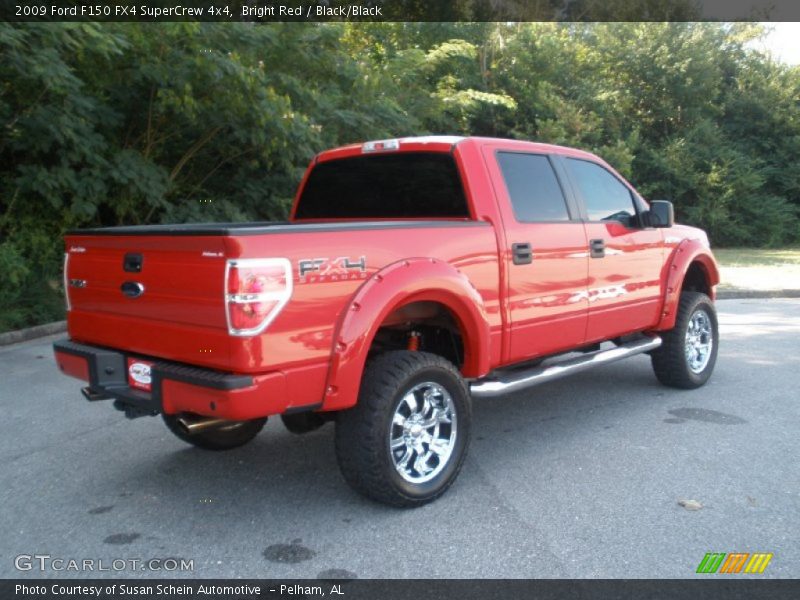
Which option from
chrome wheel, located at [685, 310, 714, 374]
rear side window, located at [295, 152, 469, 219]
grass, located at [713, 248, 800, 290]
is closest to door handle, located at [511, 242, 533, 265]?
Answer: rear side window, located at [295, 152, 469, 219]

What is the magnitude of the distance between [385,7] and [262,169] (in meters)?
7.22

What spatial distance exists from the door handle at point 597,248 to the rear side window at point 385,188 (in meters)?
1.15

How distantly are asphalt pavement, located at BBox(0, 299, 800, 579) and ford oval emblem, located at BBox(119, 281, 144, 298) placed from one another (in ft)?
3.75

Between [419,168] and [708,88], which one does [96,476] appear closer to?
[419,168]

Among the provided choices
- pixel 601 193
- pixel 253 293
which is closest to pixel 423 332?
pixel 253 293

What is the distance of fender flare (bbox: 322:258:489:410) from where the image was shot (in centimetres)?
353

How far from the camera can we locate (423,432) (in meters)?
3.97

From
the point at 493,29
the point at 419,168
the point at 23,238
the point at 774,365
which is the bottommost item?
the point at 774,365

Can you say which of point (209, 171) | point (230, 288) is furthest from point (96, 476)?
point (209, 171)

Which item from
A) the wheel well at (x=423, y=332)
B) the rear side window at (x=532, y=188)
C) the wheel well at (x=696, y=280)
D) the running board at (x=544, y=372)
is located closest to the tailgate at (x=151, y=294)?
the wheel well at (x=423, y=332)

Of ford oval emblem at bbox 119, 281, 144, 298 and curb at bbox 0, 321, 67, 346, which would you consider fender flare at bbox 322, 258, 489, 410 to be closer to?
ford oval emblem at bbox 119, 281, 144, 298

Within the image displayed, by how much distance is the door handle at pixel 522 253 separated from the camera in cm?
451

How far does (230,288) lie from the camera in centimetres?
320

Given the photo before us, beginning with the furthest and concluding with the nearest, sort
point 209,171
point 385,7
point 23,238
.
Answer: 1. point 385,7
2. point 209,171
3. point 23,238
